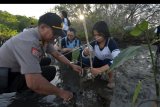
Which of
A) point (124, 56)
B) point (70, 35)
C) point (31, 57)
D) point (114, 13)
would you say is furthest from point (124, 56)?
point (114, 13)

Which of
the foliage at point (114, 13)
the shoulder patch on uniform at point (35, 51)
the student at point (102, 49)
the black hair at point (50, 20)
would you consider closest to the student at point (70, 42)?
the student at point (102, 49)

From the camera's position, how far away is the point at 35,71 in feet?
10.1

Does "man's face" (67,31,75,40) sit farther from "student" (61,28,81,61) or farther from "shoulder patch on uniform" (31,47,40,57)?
"shoulder patch on uniform" (31,47,40,57)

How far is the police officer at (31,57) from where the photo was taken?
10.1 feet

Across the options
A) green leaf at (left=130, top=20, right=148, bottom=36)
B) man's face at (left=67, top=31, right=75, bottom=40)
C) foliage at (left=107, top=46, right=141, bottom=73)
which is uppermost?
man's face at (left=67, top=31, right=75, bottom=40)

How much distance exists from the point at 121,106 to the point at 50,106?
0.99 m

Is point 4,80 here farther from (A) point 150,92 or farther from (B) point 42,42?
(A) point 150,92

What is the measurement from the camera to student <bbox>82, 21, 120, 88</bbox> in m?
4.46

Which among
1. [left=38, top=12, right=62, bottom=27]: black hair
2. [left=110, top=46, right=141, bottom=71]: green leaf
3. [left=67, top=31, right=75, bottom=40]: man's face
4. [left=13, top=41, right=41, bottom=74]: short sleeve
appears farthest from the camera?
[left=67, top=31, right=75, bottom=40]: man's face

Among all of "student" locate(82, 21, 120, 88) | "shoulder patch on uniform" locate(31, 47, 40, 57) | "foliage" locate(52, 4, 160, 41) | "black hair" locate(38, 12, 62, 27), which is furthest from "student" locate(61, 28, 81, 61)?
"foliage" locate(52, 4, 160, 41)

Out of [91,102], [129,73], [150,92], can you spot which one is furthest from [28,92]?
[129,73]

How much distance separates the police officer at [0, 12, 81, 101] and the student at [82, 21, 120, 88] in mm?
1197

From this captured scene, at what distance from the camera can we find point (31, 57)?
3.12 metres

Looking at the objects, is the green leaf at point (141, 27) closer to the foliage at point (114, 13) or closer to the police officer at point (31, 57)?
the police officer at point (31, 57)
